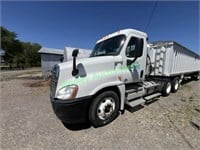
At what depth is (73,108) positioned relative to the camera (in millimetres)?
2773

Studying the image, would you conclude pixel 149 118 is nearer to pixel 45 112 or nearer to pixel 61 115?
pixel 61 115

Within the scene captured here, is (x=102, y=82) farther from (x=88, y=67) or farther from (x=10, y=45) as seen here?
(x=10, y=45)

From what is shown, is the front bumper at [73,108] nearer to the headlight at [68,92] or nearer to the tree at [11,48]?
the headlight at [68,92]

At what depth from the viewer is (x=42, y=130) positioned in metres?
3.19

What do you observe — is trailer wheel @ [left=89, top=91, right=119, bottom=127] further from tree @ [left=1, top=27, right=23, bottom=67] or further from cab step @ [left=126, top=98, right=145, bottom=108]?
tree @ [left=1, top=27, right=23, bottom=67]

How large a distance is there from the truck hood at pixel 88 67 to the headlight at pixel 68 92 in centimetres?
20

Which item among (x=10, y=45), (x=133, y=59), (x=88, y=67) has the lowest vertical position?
(x=88, y=67)

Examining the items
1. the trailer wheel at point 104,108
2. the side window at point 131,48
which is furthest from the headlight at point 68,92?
the side window at point 131,48

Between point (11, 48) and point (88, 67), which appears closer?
point (88, 67)

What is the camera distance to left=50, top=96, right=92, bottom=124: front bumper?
8.98 ft

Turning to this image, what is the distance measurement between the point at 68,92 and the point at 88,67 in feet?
2.58

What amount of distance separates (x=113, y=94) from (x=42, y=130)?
2.11 meters

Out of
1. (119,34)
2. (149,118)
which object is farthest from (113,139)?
(119,34)

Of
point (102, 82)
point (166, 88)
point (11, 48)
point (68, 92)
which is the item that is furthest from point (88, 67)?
point (11, 48)
